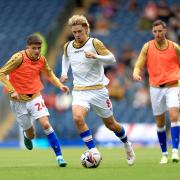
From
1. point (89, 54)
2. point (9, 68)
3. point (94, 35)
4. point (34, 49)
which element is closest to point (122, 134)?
point (89, 54)

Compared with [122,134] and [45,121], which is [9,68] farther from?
[122,134]

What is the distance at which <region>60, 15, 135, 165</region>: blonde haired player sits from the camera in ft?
41.7

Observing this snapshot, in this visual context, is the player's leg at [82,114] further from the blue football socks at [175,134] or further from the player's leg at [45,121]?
the blue football socks at [175,134]

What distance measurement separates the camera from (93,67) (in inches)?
513

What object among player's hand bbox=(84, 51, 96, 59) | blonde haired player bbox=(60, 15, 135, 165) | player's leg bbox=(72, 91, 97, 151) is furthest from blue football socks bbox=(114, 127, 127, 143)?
player's hand bbox=(84, 51, 96, 59)

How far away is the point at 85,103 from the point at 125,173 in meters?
1.72

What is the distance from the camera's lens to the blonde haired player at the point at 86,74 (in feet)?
41.7

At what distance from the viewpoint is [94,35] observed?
28.9 metres

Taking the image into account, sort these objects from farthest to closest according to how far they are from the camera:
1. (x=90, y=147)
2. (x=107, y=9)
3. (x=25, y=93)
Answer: (x=107, y=9) → (x=25, y=93) → (x=90, y=147)

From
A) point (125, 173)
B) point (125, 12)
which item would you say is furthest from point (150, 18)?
point (125, 173)

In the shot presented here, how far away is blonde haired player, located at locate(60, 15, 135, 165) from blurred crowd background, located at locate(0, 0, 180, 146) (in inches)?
444

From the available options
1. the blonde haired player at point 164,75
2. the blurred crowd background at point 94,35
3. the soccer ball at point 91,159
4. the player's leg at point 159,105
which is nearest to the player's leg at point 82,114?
the soccer ball at point 91,159

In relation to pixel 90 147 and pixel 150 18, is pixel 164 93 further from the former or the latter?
pixel 150 18

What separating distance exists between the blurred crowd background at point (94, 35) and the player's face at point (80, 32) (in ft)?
37.8
